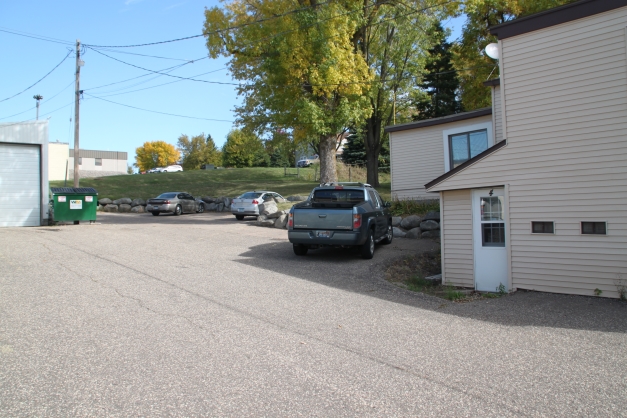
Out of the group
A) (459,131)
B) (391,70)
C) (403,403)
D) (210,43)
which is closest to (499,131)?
(459,131)

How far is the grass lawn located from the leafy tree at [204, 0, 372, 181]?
7.26 meters

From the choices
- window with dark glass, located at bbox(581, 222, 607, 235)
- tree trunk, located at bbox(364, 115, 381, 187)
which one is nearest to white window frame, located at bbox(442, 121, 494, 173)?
window with dark glass, located at bbox(581, 222, 607, 235)

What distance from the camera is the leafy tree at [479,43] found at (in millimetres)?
28125

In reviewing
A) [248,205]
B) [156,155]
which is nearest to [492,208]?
[248,205]

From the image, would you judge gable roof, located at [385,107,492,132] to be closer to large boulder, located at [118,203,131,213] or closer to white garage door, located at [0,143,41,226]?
white garage door, located at [0,143,41,226]

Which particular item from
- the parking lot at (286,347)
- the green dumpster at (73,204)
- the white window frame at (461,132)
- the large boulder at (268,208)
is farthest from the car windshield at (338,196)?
the green dumpster at (73,204)

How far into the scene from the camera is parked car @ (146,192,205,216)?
29.7 metres

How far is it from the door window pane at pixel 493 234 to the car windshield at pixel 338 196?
13.3 feet

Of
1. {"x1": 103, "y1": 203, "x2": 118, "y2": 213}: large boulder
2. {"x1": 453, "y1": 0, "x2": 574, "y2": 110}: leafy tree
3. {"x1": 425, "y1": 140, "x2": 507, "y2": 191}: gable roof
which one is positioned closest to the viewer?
{"x1": 425, "y1": 140, "x2": 507, "y2": 191}: gable roof

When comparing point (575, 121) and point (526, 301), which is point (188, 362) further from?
point (575, 121)

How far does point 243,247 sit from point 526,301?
27.7 ft

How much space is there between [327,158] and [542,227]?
16.2 metres

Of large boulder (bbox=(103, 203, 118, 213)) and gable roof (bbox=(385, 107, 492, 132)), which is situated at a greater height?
gable roof (bbox=(385, 107, 492, 132))

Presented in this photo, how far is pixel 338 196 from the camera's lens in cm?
→ 1434
